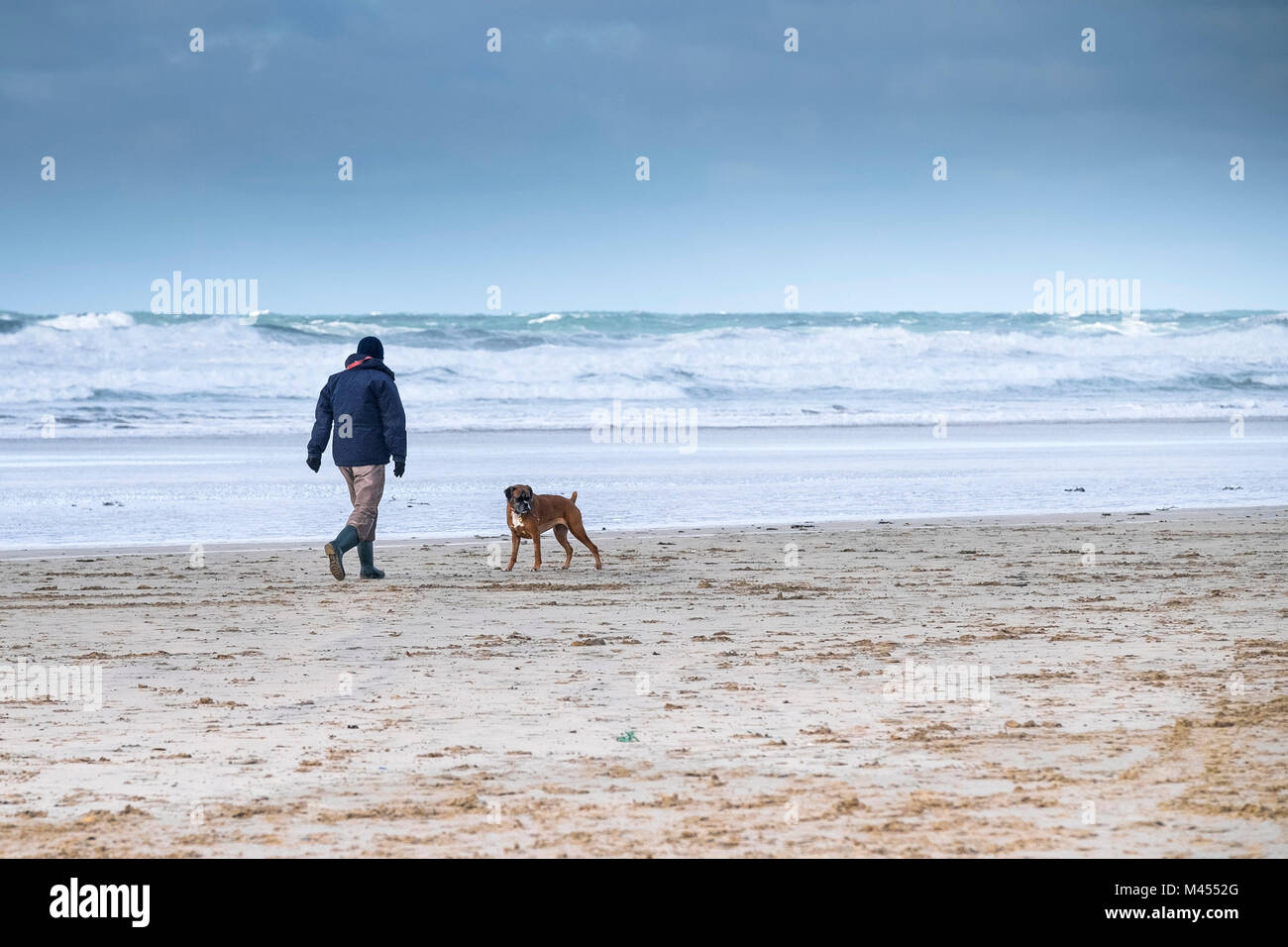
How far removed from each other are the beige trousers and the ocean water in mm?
2341

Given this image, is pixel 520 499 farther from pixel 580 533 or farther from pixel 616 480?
pixel 616 480

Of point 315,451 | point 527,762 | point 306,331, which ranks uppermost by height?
point 306,331

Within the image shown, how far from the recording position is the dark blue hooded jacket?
32.8 ft

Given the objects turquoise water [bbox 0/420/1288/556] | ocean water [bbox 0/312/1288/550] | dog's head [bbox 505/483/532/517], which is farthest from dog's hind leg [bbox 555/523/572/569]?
ocean water [bbox 0/312/1288/550]

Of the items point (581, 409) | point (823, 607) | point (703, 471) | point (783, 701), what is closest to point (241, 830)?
point (783, 701)

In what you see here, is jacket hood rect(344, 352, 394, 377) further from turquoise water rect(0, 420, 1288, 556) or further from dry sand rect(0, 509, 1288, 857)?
turquoise water rect(0, 420, 1288, 556)

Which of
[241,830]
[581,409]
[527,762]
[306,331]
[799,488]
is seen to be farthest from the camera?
[306,331]

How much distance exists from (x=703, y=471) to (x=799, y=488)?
7.46 ft

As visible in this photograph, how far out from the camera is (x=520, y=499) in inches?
395

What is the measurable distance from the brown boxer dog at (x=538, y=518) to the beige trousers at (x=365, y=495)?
0.95m

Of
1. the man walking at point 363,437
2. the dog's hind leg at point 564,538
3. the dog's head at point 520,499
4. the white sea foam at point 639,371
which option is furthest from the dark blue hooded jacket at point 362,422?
the white sea foam at point 639,371

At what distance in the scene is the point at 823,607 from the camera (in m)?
8.52

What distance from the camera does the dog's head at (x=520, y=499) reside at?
1001cm
